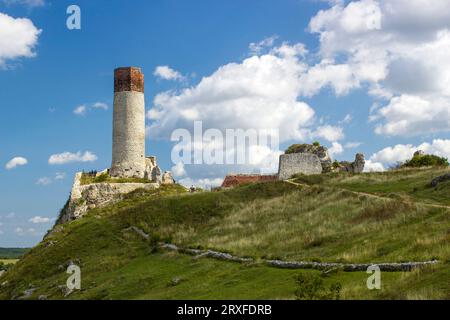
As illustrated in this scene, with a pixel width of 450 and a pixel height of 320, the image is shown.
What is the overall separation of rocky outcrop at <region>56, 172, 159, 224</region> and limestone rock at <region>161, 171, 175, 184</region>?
15.9 ft

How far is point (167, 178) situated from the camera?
74125 millimetres

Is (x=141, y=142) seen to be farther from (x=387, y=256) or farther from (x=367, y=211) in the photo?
(x=387, y=256)

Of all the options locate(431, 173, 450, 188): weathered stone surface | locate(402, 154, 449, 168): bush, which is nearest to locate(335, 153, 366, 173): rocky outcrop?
locate(402, 154, 449, 168): bush

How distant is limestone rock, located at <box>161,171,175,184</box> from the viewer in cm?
7350

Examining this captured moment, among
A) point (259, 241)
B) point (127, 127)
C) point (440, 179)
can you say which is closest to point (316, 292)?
point (259, 241)

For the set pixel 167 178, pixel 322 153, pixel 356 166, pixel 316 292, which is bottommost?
pixel 316 292

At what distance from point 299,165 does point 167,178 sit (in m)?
19.8

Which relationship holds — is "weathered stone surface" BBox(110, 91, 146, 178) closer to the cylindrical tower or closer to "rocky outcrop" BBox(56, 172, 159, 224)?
the cylindrical tower

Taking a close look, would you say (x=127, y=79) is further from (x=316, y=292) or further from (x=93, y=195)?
(x=316, y=292)

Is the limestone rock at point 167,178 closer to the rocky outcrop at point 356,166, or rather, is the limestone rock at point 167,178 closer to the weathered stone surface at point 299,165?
the weathered stone surface at point 299,165

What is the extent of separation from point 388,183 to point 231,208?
1390 centimetres

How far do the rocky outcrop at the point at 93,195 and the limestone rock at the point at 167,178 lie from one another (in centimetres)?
484
